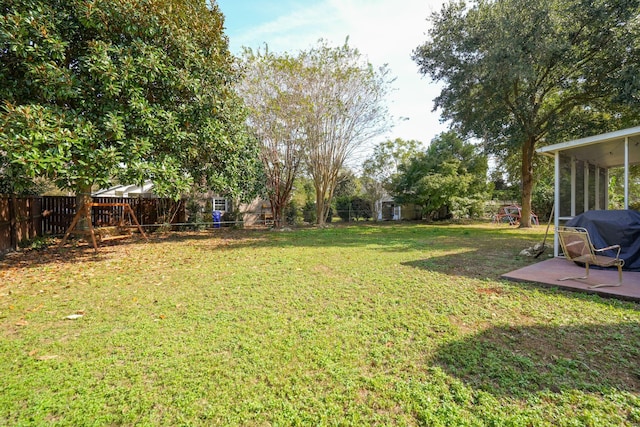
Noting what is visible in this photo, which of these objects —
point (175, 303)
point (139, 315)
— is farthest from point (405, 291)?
point (139, 315)

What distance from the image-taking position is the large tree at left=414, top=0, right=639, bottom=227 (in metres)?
9.61

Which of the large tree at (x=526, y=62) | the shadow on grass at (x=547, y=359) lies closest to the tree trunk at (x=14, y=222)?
the shadow on grass at (x=547, y=359)

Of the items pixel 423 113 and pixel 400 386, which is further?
pixel 423 113

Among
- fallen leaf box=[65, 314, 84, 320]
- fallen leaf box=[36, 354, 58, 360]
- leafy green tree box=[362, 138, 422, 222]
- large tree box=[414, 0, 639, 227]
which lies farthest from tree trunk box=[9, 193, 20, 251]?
leafy green tree box=[362, 138, 422, 222]

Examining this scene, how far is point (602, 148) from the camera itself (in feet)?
23.4

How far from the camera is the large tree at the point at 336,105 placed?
1323 cm

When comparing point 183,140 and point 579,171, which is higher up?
point 183,140

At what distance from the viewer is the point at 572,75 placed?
37.2ft

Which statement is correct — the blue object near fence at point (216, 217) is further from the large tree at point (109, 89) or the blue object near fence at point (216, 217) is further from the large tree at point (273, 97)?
the large tree at point (109, 89)

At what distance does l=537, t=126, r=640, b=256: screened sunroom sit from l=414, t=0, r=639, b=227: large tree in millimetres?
3060

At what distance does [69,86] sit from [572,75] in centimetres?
1643

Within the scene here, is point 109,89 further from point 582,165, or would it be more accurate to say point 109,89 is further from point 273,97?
point 582,165

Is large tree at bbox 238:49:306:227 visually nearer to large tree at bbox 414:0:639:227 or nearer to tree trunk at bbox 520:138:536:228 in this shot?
large tree at bbox 414:0:639:227

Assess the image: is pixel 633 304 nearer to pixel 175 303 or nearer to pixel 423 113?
pixel 175 303
